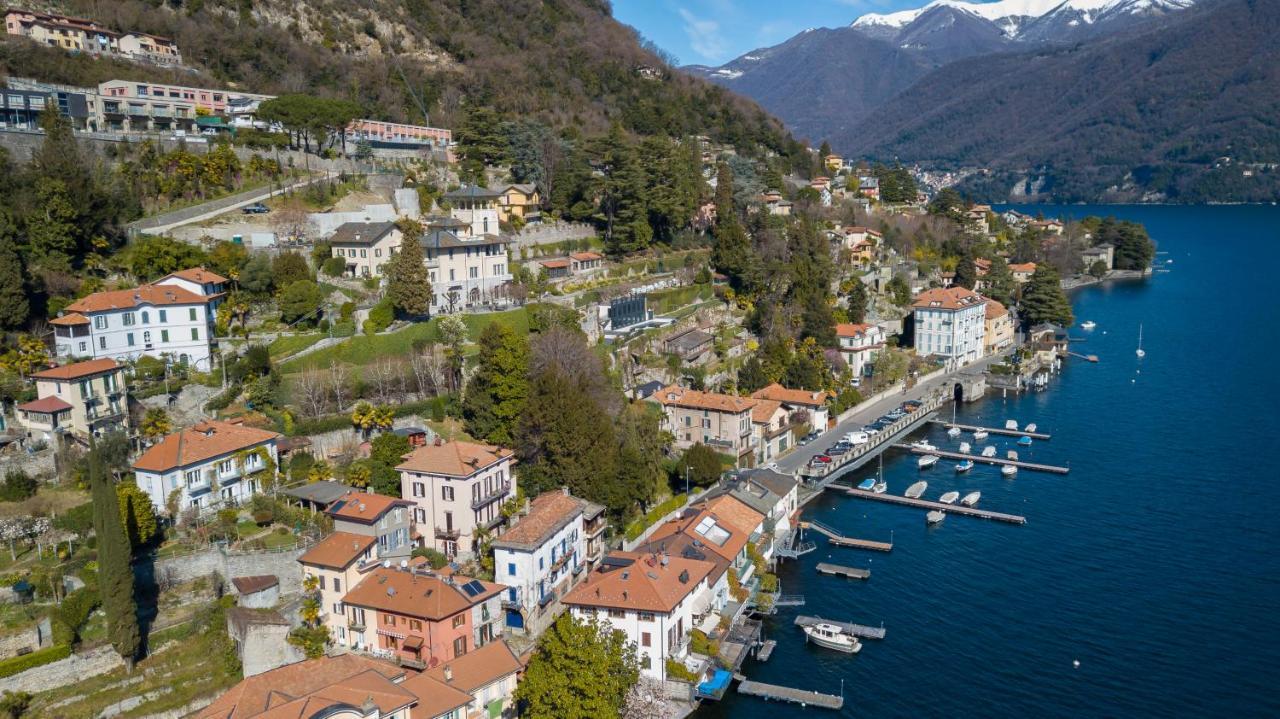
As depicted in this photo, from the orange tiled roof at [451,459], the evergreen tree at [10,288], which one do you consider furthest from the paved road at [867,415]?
the evergreen tree at [10,288]

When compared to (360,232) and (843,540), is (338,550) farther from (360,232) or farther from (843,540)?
(360,232)

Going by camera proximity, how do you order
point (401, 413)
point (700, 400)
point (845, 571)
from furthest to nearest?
point (700, 400) → point (401, 413) → point (845, 571)

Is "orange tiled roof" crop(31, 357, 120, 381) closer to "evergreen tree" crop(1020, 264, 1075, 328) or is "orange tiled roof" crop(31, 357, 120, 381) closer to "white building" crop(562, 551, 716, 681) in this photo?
"white building" crop(562, 551, 716, 681)

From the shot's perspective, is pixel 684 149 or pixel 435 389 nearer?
pixel 435 389

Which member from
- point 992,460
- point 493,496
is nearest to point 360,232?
point 493,496

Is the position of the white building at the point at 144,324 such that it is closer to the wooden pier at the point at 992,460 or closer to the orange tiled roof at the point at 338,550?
the orange tiled roof at the point at 338,550

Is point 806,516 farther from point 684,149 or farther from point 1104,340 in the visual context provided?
point 1104,340

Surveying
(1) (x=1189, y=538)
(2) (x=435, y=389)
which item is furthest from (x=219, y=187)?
(1) (x=1189, y=538)
